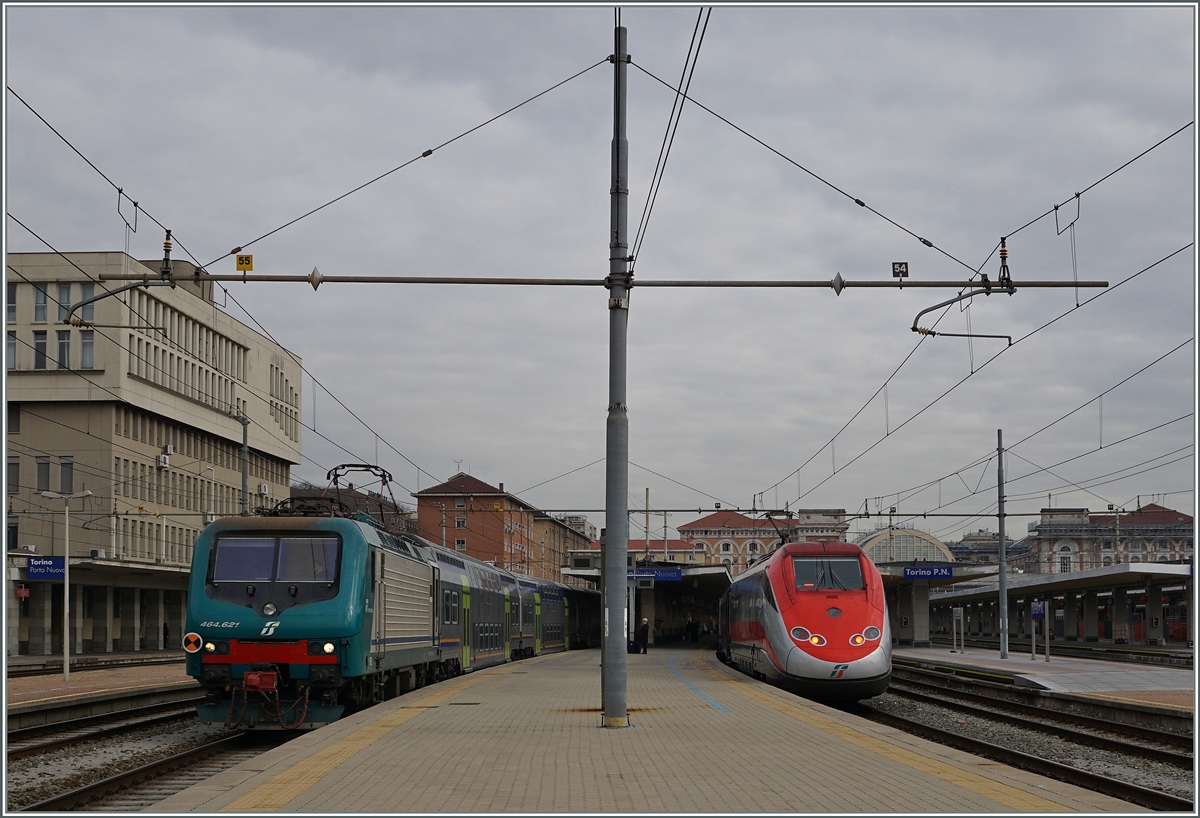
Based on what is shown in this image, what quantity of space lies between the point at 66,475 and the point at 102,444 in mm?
2490

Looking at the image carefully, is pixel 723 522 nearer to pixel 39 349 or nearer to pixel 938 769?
pixel 39 349

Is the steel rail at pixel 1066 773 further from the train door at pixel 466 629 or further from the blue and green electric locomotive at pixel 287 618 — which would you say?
the train door at pixel 466 629

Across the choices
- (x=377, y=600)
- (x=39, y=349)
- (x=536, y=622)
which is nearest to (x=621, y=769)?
(x=377, y=600)

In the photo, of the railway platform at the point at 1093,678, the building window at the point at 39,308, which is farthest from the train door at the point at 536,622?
the building window at the point at 39,308

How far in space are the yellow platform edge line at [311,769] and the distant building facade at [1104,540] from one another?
3834 inches

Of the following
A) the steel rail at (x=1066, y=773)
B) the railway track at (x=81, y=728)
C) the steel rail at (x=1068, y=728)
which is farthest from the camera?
the steel rail at (x=1068, y=728)

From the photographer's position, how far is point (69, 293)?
58.7 metres

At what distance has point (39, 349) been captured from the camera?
59.5m

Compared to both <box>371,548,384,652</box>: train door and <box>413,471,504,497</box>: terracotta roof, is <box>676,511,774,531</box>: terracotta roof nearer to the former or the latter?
<box>413,471,504,497</box>: terracotta roof

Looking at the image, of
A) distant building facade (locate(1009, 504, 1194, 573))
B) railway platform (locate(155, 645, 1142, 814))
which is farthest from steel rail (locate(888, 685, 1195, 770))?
distant building facade (locate(1009, 504, 1194, 573))

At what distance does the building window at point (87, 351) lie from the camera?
59.0 meters

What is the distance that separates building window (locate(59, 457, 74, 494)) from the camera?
58.6 meters

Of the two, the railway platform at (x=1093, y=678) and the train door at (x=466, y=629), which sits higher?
the train door at (x=466, y=629)

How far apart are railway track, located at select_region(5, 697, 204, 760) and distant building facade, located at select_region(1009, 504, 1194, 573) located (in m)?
94.7
